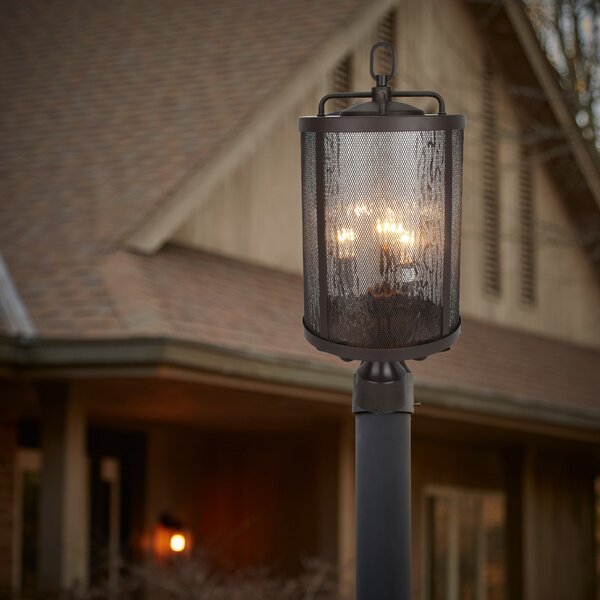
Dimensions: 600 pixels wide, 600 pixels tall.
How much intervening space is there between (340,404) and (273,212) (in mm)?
2407

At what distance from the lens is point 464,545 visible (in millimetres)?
16594

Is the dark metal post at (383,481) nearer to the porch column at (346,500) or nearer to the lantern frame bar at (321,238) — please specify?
the lantern frame bar at (321,238)

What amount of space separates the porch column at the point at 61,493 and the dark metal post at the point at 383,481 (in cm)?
633

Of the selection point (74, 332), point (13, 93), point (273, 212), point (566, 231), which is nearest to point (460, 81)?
point (566, 231)

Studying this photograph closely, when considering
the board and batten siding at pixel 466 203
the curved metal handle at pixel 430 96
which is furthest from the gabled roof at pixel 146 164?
the curved metal handle at pixel 430 96

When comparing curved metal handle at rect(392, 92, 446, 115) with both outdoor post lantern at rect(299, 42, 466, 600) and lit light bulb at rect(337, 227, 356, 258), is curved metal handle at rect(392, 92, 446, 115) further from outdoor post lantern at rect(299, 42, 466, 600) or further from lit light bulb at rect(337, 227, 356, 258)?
lit light bulb at rect(337, 227, 356, 258)

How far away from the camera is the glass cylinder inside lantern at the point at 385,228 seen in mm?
3549

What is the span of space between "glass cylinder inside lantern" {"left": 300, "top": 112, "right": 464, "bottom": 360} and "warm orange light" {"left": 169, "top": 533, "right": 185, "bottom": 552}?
9375mm

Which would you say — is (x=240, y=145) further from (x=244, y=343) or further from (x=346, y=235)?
(x=346, y=235)

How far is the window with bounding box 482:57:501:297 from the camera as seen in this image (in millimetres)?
16125

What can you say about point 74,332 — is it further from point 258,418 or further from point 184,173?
point 258,418

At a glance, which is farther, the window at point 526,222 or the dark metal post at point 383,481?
the window at point 526,222

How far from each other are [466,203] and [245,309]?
18.0ft

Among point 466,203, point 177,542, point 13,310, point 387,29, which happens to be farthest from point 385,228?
point 466,203
